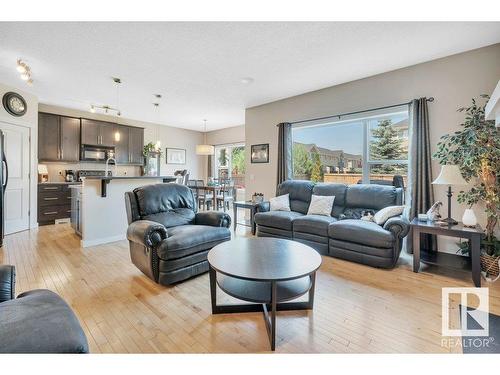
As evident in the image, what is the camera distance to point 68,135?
559 cm

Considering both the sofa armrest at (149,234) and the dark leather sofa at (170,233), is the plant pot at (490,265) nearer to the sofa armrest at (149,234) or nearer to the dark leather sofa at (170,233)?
the dark leather sofa at (170,233)

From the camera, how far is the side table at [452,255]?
2422 mm

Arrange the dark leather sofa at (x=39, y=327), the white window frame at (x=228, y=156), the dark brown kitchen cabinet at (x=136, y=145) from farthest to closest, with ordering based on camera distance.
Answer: the white window frame at (x=228, y=156) < the dark brown kitchen cabinet at (x=136, y=145) < the dark leather sofa at (x=39, y=327)

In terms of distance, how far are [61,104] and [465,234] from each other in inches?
294

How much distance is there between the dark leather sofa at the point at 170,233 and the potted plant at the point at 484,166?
285 centimetres

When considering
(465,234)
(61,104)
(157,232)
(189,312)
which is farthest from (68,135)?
(465,234)

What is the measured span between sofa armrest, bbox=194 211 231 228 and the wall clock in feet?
13.9

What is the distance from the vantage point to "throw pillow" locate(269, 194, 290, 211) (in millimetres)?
4168

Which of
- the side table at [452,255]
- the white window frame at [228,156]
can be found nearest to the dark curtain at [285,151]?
the side table at [452,255]

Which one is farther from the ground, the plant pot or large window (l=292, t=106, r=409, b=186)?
large window (l=292, t=106, r=409, b=186)

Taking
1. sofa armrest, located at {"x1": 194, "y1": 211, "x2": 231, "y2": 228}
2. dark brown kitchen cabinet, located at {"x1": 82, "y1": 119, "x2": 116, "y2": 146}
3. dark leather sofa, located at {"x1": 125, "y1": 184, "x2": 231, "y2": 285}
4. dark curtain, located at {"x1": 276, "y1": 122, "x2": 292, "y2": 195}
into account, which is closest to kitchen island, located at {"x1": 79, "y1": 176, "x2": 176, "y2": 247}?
dark leather sofa, located at {"x1": 125, "y1": 184, "x2": 231, "y2": 285}

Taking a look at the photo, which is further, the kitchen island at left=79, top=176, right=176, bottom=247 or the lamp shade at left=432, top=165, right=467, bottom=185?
the kitchen island at left=79, top=176, right=176, bottom=247

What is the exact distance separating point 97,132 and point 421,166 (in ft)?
22.5

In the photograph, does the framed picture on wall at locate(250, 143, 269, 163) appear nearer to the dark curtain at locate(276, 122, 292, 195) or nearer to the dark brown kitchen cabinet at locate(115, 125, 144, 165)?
the dark curtain at locate(276, 122, 292, 195)
